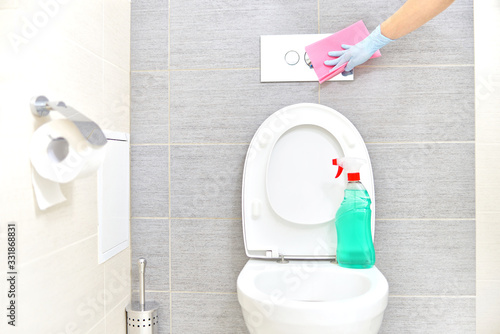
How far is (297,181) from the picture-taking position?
113cm

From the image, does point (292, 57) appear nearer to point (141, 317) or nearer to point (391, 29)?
point (391, 29)

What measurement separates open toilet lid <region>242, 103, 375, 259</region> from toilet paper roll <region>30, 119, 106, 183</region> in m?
0.52

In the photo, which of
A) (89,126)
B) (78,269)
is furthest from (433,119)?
(78,269)

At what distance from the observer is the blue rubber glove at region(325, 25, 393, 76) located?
3.54 feet

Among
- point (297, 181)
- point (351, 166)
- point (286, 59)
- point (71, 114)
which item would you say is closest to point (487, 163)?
point (351, 166)

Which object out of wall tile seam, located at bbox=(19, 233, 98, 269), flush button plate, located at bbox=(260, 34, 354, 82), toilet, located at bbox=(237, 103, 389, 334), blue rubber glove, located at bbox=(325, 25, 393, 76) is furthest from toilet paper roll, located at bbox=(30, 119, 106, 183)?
blue rubber glove, located at bbox=(325, 25, 393, 76)

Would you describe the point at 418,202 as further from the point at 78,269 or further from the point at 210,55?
the point at 78,269

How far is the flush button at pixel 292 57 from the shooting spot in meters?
1.18

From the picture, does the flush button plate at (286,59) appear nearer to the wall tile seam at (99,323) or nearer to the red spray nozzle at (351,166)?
the red spray nozzle at (351,166)

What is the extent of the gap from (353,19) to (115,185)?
94cm

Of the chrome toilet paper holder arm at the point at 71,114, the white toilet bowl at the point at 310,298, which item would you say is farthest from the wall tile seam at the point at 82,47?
the white toilet bowl at the point at 310,298

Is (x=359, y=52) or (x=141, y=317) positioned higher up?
(x=359, y=52)

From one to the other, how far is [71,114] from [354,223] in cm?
79

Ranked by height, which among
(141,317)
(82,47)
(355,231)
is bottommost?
(141,317)
